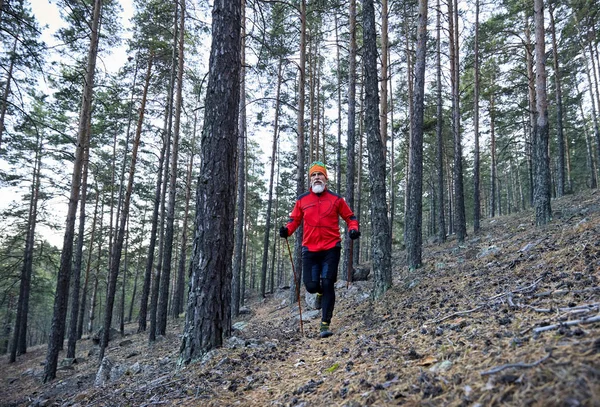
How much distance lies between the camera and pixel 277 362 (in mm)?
3904

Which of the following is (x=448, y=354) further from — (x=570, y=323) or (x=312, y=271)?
(x=312, y=271)

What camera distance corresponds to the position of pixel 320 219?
194 inches

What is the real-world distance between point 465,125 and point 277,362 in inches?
959

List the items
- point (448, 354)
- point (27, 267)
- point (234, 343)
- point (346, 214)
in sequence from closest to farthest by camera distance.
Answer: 1. point (448, 354)
2. point (234, 343)
3. point (346, 214)
4. point (27, 267)

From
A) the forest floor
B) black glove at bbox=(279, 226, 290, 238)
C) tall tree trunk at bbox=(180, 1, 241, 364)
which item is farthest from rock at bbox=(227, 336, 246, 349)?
black glove at bbox=(279, 226, 290, 238)

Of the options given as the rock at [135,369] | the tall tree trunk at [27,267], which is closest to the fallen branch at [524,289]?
the rock at [135,369]

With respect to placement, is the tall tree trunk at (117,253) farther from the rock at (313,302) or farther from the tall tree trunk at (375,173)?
the tall tree trunk at (375,173)

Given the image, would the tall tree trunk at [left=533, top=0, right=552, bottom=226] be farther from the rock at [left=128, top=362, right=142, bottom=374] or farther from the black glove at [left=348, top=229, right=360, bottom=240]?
the rock at [left=128, top=362, right=142, bottom=374]

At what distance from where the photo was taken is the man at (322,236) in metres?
4.78

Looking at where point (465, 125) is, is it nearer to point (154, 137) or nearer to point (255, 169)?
point (255, 169)

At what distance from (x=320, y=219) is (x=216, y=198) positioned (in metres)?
1.65

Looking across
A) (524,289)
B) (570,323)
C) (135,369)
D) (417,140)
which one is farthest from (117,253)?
(570,323)

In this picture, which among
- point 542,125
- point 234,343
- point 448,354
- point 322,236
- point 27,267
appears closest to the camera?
point 448,354

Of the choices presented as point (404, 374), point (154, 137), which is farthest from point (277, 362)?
point (154, 137)
